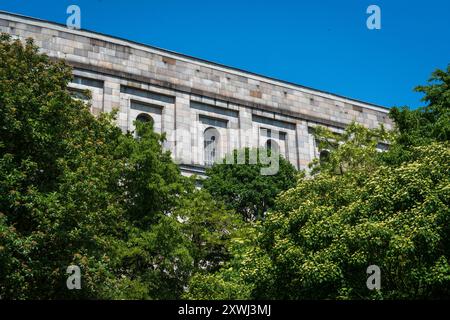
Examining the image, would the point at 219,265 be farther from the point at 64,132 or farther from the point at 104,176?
the point at 64,132

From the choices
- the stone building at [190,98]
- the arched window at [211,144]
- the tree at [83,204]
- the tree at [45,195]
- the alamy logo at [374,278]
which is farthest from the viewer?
the arched window at [211,144]

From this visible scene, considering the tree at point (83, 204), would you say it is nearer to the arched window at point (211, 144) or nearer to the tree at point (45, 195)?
the tree at point (45, 195)

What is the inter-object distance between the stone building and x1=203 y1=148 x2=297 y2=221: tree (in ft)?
7.24

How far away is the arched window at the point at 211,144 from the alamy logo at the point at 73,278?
1419 centimetres

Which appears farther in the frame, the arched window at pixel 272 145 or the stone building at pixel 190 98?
the arched window at pixel 272 145

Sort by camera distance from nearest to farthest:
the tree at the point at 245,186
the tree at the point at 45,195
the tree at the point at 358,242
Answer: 1. the tree at the point at 358,242
2. the tree at the point at 45,195
3. the tree at the point at 245,186

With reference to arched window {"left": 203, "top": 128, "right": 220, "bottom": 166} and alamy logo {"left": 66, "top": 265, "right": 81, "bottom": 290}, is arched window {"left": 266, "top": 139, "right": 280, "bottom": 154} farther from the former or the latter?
alamy logo {"left": 66, "top": 265, "right": 81, "bottom": 290}

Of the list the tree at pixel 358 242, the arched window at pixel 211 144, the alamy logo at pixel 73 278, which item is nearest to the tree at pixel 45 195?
the alamy logo at pixel 73 278

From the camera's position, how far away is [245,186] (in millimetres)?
24422

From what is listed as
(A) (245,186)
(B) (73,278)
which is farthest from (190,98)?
(B) (73,278)

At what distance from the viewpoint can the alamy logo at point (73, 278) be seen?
1439 centimetres

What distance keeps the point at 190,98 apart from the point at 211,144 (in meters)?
2.31

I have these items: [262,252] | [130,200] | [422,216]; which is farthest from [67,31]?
[422,216]
